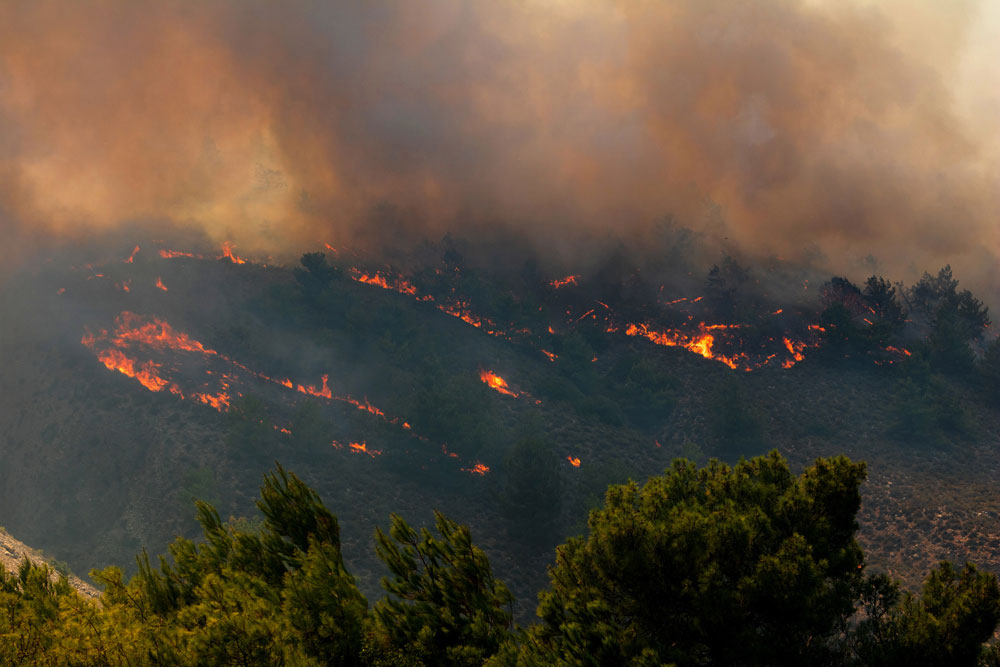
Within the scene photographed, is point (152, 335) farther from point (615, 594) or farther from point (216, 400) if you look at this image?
point (615, 594)

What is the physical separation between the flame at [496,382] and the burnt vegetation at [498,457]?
389 mm

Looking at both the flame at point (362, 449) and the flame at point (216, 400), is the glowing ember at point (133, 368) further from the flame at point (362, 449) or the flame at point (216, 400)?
the flame at point (362, 449)

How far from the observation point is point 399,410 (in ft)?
240

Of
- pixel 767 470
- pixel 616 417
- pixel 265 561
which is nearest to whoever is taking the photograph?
pixel 265 561

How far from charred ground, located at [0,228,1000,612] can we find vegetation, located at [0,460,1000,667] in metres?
42.7

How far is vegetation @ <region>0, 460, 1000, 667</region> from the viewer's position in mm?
11336

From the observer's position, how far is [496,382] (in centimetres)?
9175

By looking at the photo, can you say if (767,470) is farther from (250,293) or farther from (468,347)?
(250,293)

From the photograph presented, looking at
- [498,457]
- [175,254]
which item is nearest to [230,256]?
[175,254]

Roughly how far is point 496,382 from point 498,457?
21.9m

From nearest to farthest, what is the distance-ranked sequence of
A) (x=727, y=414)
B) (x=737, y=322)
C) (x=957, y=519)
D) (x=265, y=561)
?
1. (x=265, y=561)
2. (x=957, y=519)
3. (x=727, y=414)
4. (x=737, y=322)

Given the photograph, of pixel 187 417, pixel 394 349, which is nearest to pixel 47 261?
pixel 187 417

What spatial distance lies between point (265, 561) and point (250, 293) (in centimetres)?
9476

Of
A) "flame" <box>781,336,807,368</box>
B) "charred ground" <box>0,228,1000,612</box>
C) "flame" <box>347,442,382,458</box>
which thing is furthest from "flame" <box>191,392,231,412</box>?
"flame" <box>781,336,807,368</box>
